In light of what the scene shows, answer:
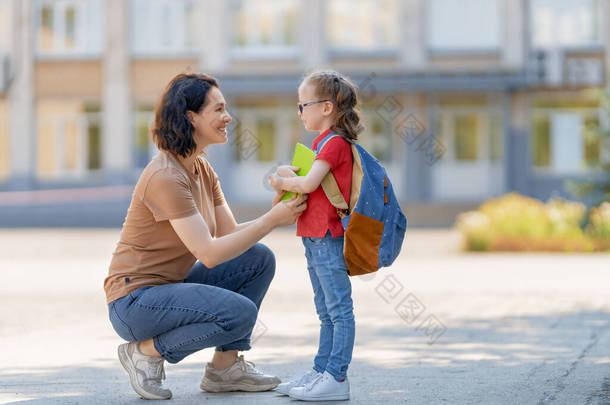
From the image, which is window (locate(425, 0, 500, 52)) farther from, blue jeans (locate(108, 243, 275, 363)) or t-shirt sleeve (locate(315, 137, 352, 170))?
blue jeans (locate(108, 243, 275, 363))

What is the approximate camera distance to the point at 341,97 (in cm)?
482

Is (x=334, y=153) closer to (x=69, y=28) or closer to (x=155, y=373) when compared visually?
(x=155, y=373)

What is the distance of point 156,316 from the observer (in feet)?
15.3

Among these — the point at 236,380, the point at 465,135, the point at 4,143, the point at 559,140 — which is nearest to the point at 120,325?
the point at 236,380

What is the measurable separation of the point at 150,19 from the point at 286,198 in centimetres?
2767

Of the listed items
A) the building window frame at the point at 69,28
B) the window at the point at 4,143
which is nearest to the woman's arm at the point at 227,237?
the building window frame at the point at 69,28

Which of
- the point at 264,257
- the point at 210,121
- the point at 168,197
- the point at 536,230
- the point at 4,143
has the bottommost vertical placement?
the point at 536,230

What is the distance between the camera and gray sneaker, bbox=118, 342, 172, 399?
4.77 metres

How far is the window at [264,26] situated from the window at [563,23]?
7.37m

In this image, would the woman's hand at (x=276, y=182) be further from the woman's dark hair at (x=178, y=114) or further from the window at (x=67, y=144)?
the window at (x=67, y=144)

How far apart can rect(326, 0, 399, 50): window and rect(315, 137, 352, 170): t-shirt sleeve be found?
26.5 meters

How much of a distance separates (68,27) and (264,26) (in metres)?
6.29

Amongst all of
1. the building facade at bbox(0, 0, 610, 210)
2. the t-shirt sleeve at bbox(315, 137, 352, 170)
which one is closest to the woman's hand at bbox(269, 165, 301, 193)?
the t-shirt sleeve at bbox(315, 137, 352, 170)

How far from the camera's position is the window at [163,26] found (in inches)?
1230
